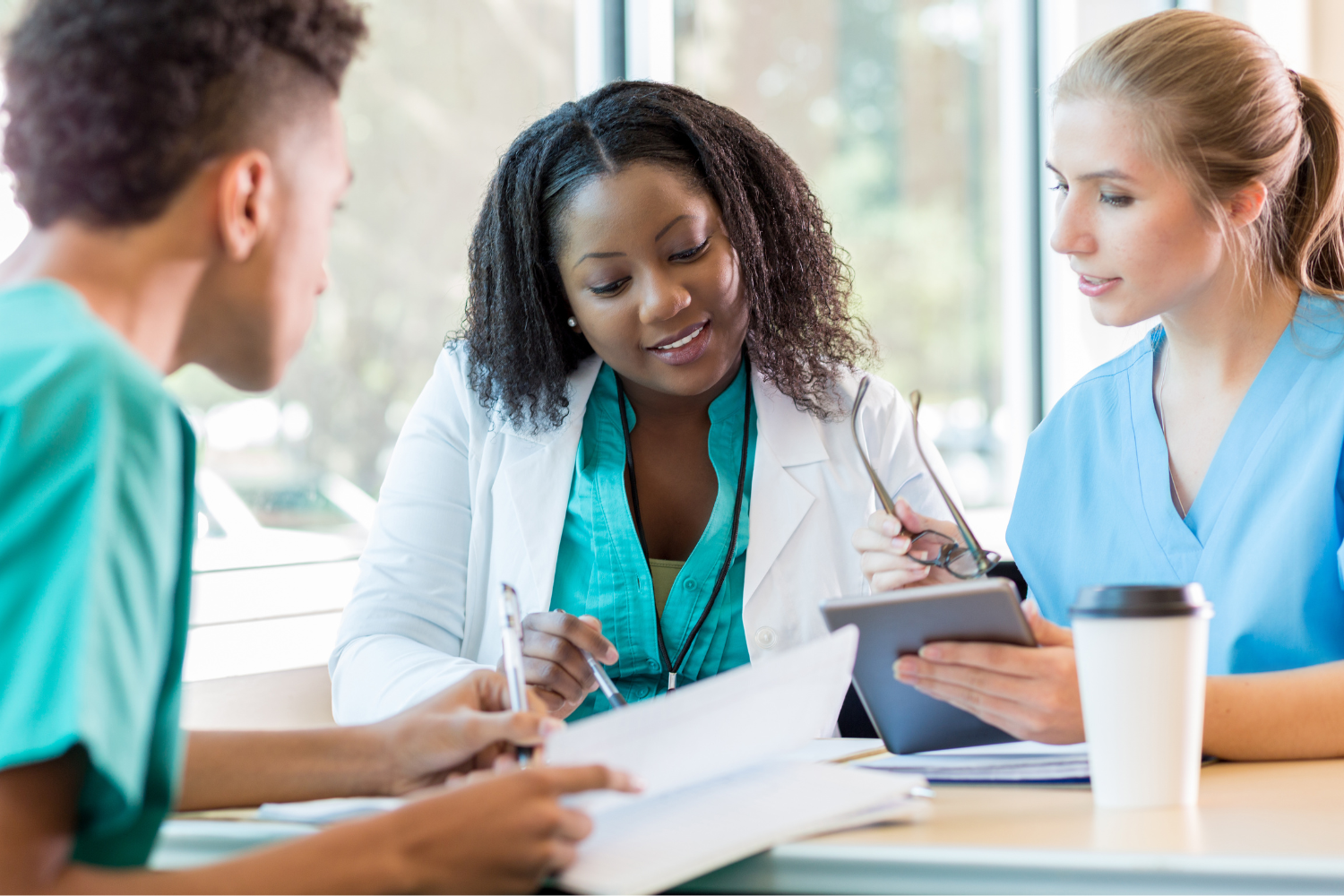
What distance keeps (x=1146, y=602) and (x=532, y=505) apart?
948 mm

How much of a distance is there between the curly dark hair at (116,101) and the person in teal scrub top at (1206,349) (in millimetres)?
776

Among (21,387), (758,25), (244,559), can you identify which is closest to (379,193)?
(244,559)

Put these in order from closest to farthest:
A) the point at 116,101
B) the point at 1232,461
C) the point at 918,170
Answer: the point at 116,101
the point at 1232,461
the point at 918,170

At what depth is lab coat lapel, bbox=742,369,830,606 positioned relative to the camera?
156 cm

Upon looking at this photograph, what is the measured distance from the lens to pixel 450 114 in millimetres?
2529

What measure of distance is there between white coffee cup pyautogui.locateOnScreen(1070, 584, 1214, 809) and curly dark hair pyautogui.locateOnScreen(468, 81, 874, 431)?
2.84 ft

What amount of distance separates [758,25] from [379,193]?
54.7 inches

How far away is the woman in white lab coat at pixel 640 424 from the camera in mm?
1542

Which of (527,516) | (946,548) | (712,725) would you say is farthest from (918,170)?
(712,725)

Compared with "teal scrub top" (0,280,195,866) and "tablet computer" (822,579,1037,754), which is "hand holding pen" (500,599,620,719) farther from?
"teal scrub top" (0,280,195,866)

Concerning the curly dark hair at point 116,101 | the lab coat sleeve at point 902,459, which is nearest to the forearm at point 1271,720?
the lab coat sleeve at point 902,459

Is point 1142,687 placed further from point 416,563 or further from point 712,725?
point 416,563

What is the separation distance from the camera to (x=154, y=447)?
2.17 ft

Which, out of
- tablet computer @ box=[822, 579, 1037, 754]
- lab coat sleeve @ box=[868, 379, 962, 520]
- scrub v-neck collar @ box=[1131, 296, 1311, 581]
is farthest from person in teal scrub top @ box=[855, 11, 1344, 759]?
tablet computer @ box=[822, 579, 1037, 754]
